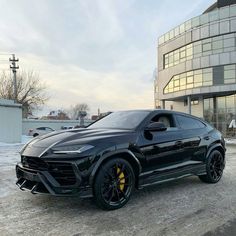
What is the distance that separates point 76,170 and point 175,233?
1581 millimetres

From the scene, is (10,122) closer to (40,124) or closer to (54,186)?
(54,186)

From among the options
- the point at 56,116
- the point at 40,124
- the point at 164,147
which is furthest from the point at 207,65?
the point at 56,116

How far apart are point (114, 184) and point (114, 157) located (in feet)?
1.37

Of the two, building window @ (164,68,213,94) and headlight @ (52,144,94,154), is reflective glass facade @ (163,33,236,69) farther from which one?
headlight @ (52,144,94,154)

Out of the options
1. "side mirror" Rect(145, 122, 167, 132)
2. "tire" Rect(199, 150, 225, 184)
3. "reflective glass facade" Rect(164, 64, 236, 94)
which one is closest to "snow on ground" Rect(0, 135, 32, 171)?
"side mirror" Rect(145, 122, 167, 132)

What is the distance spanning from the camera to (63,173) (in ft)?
15.2

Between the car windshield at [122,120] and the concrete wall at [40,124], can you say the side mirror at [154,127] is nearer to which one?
the car windshield at [122,120]

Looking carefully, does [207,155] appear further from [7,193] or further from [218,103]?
[218,103]

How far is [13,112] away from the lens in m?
22.1

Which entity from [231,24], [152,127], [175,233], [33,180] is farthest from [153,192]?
[231,24]

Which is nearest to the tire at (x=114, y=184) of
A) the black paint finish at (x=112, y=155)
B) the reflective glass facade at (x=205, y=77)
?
the black paint finish at (x=112, y=155)

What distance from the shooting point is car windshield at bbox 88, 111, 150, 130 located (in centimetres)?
582

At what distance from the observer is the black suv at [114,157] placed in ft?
15.2

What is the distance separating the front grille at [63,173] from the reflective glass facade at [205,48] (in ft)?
109
